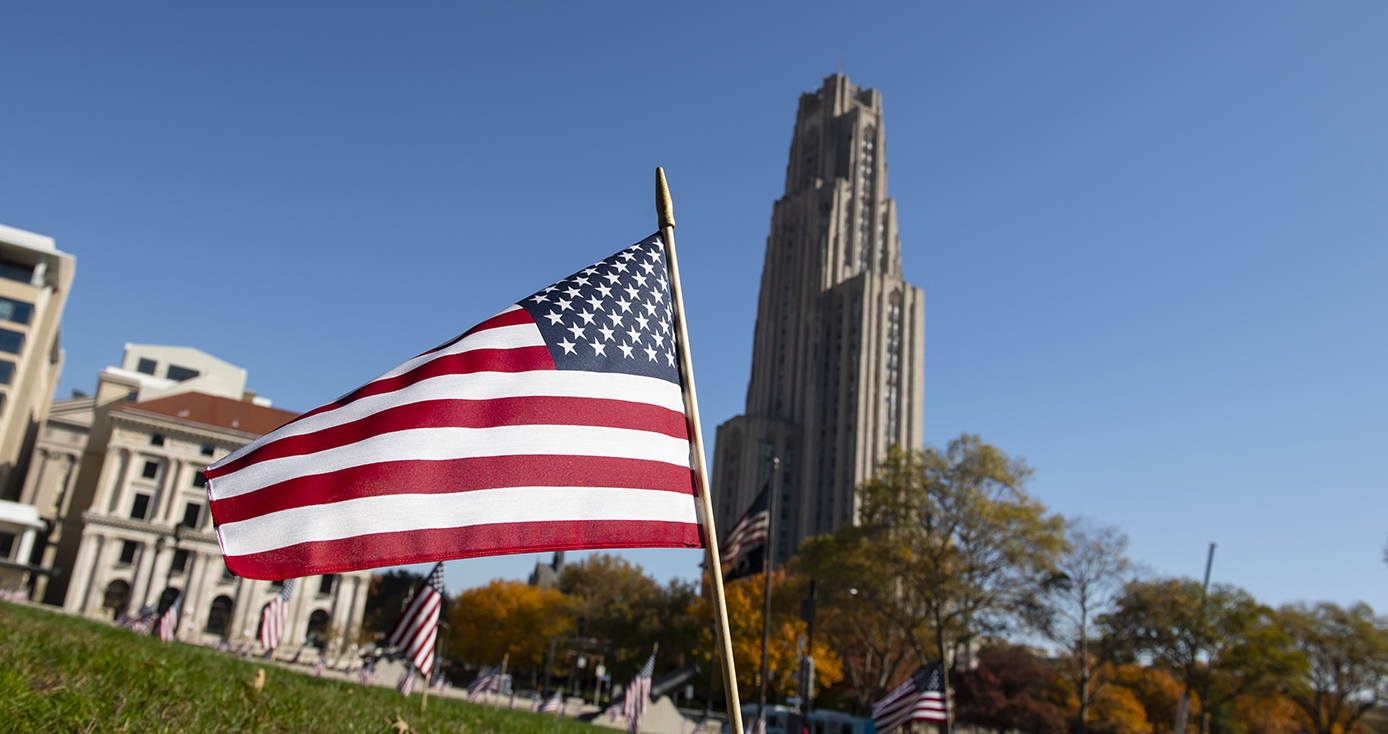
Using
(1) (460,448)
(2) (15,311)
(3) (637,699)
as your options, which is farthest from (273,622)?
(2) (15,311)

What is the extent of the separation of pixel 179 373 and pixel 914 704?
94.2 metres

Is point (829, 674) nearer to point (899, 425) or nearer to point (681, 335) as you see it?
point (681, 335)

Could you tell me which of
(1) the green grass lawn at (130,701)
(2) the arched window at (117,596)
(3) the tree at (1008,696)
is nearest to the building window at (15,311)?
(2) the arched window at (117,596)

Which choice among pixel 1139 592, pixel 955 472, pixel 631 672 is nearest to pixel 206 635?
pixel 631 672

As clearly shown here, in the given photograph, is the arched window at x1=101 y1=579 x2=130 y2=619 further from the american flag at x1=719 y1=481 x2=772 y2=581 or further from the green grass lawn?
the green grass lawn

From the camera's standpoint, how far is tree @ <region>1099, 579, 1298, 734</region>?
34.9 meters

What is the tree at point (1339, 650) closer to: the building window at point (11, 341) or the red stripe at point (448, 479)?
the red stripe at point (448, 479)

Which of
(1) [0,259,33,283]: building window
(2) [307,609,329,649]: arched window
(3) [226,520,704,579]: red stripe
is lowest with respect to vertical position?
(2) [307,609,329,649]: arched window

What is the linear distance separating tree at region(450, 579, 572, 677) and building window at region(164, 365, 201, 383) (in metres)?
43.8

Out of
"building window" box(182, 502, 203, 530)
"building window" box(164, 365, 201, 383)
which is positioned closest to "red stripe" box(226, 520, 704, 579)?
"building window" box(182, 502, 203, 530)

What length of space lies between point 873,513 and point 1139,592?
41.9 feet

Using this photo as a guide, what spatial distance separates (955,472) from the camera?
32.8 meters

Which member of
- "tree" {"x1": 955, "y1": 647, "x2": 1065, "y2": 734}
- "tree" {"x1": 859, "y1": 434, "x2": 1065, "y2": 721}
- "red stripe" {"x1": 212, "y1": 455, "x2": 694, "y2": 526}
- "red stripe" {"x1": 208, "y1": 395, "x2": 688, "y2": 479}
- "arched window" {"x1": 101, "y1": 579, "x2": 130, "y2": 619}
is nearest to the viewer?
"red stripe" {"x1": 212, "y1": 455, "x2": 694, "y2": 526}

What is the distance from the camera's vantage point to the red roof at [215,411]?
67.8 metres
